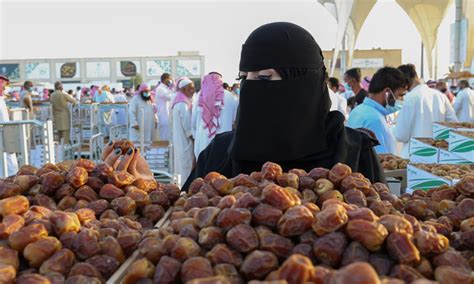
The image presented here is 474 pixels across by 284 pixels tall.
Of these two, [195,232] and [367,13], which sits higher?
[367,13]

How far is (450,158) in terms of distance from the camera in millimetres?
5051

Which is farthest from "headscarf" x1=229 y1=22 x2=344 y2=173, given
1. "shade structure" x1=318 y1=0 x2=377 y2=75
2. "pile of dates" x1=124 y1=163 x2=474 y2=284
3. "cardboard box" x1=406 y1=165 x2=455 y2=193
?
"shade structure" x1=318 y1=0 x2=377 y2=75

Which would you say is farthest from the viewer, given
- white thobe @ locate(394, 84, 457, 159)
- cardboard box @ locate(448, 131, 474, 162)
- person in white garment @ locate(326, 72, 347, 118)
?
person in white garment @ locate(326, 72, 347, 118)

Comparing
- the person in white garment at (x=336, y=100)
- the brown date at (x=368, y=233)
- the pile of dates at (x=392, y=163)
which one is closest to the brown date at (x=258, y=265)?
the brown date at (x=368, y=233)

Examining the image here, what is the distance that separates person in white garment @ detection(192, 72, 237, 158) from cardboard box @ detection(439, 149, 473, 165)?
10.5ft

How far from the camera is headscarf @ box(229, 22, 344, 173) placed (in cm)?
239

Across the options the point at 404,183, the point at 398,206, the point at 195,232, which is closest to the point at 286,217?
the point at 195,232

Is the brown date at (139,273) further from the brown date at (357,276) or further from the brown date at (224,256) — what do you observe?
the brown date at (357,276)

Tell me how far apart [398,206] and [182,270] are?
91cm

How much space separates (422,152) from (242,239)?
455 cm

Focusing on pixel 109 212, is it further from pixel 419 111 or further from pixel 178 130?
pixel 178 130

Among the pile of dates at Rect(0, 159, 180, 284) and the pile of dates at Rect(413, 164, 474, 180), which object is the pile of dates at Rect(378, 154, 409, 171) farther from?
the pile of dates at Rect(0, 159, 180, 284)

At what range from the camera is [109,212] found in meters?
1.92

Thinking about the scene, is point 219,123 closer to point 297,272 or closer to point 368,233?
point 368,233
